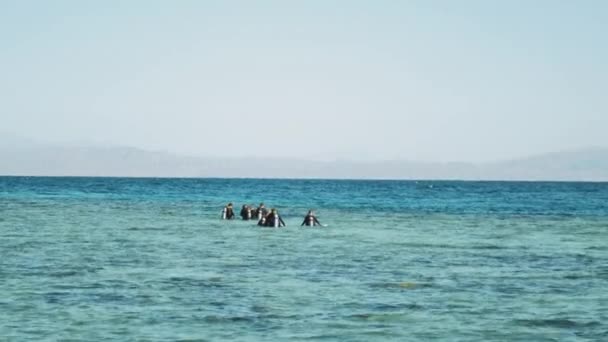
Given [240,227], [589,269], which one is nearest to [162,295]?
[589,269]

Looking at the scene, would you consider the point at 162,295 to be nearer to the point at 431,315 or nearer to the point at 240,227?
the point at 431,315

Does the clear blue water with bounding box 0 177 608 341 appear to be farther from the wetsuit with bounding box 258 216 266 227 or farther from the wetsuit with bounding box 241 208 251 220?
the wetsuit with bounding box 241 208 251 220

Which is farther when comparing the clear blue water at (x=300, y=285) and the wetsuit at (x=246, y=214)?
the wetsuit at (x=246, y=214)

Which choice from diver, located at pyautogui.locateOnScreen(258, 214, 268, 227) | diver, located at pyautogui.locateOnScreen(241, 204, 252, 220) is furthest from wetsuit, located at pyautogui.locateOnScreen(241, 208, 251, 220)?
diver, located at pyautogui.locateOnScreen(258, 214, 268, 227)

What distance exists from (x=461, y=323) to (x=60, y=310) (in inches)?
367

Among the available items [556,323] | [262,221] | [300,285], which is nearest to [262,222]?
[262,221]

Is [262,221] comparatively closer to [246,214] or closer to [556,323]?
[246,214]

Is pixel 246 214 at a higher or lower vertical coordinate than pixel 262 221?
higher

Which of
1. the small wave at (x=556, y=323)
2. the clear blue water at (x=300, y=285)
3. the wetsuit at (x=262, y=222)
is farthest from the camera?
the wetsuit at (x=262, y=222)

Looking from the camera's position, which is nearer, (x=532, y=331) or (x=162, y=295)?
(x=532, y=331)

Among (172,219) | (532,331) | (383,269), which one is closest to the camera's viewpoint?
(532,331)

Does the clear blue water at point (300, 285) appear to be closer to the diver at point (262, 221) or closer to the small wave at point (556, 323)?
the small wave at point (556, 323)

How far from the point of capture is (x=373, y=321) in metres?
21.5

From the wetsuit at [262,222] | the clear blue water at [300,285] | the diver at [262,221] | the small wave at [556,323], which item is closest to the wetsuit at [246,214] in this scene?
the diver at [262,221]
